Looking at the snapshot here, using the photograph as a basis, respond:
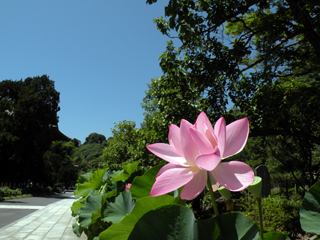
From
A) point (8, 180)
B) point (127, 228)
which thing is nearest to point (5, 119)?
point (8, 180)

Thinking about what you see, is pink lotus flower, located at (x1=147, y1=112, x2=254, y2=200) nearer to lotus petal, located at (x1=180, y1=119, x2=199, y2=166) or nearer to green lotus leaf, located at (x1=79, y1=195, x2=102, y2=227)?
lotus petal, located at (x1=180, y1=119, x2=199, y2=166)

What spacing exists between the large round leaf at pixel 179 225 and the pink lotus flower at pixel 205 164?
2.2 inches

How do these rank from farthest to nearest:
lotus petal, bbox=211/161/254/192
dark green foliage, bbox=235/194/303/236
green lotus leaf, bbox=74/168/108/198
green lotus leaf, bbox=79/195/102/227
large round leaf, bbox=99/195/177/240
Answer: dark green foliage, bbox=235/194/303/236
green lotus leaf, bbox=74/168/108/198
green lotus leaf, bbox=79/195/102/227
large round leaf, bbox=99/195/177/240
lotus petal, bbox=211/161/254/192

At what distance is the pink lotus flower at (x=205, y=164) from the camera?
500 millimetres

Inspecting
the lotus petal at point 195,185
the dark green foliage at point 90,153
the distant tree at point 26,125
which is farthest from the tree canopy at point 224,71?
the dark green foliage at point 90,153

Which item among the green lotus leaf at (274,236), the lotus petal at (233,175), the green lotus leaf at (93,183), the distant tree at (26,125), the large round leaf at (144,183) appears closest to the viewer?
the lotus petal at (233,175)

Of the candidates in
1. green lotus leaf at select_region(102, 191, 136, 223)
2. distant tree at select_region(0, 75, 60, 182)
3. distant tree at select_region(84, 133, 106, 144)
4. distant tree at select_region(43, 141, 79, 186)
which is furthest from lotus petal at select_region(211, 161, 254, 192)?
distant tree at select_region(84, 133, 106, 144)

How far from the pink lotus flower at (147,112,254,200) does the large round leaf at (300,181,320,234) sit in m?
0.22

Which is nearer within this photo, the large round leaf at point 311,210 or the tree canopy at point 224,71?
Answer: the large round leaf at point 311,210

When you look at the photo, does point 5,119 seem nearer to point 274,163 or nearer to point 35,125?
point 35,125

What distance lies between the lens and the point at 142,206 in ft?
2.45

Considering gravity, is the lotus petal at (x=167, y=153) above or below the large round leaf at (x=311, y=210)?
above

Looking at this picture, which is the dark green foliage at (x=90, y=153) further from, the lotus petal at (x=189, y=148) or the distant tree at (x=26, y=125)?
the lotus petal at (x=189, y=148)

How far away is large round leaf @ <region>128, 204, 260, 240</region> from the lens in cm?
55
